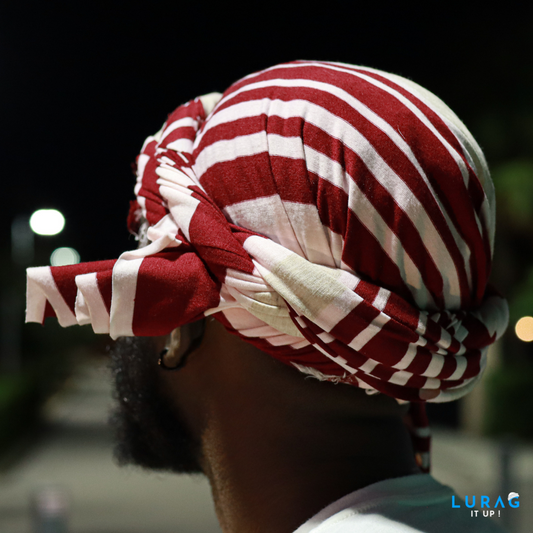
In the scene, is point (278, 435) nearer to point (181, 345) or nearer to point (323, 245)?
point (181, 345)

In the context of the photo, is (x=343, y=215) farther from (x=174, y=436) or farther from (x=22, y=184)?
(x=22, y=184)

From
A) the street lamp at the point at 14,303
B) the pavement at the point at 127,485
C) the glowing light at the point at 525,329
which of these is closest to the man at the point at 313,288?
the pavement at the point at 127,485

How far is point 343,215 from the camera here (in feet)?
4.49

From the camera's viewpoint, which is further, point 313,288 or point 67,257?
point 67,257

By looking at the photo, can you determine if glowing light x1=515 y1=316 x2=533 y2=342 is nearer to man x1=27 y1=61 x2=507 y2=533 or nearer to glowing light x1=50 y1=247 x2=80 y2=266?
glowing light x1=50 y1=247 x2=80 y2=266

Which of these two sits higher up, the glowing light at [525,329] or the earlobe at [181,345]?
the glowing light at [525,329]

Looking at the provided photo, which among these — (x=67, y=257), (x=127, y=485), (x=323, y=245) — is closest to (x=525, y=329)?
(x=127, y=485)

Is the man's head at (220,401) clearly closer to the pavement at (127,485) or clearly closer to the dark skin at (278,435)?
the dark skin at (278,435)

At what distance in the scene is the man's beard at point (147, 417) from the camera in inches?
66.2

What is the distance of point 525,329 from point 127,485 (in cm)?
894

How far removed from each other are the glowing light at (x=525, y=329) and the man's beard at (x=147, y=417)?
12.2 m

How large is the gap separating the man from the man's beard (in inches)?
3.6

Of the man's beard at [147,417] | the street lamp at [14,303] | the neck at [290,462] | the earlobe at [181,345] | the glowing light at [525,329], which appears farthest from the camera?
the street lamp at [14,303]

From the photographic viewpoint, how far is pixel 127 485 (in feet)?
30.1
